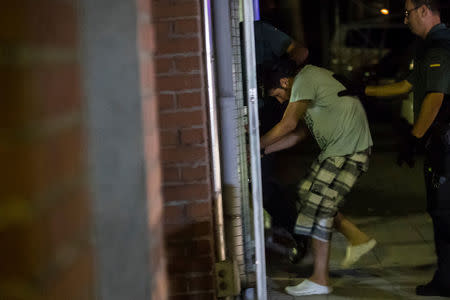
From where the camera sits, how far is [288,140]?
513 cm

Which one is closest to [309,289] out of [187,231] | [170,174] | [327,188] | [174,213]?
[327,188]

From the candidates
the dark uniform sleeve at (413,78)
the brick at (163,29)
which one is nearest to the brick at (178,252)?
the brick at (163,29)

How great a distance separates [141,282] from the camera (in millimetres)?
1446

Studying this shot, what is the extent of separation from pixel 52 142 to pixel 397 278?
435 cm

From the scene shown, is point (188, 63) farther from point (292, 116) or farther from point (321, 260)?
point (321, 260)

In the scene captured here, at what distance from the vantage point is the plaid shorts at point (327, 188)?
4488 millimetres

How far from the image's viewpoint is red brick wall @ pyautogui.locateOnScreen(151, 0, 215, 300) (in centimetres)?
317

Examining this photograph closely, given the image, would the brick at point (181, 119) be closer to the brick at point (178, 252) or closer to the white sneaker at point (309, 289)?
the brick at point (178, 252)

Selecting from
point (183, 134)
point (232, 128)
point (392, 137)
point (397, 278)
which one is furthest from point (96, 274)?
point (392, 137)

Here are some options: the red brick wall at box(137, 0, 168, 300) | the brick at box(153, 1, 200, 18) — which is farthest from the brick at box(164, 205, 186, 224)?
the red brick wall at box(137, 0, 168, 300)

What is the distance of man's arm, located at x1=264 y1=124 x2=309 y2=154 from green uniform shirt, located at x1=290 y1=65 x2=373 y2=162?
0.56 m

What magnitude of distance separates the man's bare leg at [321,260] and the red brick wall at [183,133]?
1411mm

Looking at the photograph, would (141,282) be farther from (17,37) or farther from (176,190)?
(176,190)

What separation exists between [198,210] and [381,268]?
243 cm
